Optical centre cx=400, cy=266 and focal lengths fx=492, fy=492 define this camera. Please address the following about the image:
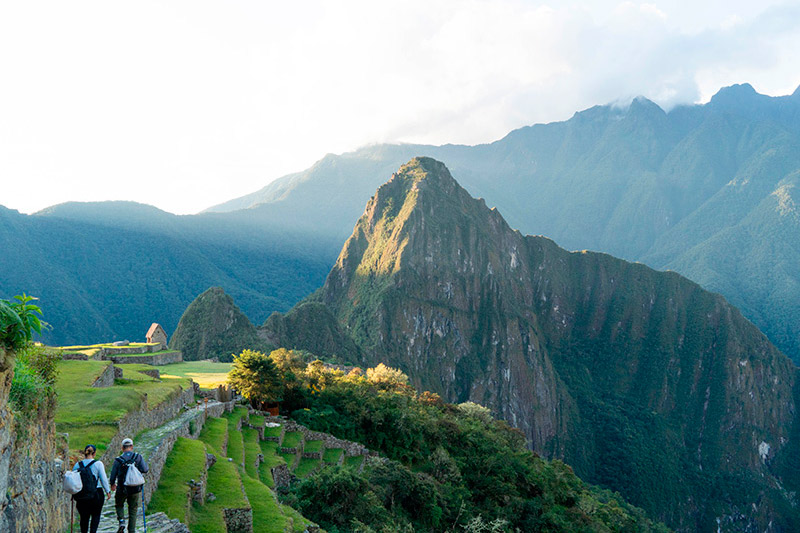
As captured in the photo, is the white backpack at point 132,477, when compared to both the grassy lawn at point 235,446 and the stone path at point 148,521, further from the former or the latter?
the grassy lawn at point 235,446

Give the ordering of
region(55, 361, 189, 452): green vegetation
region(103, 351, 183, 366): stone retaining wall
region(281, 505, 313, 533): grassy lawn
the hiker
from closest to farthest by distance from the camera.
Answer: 1. the hiker
2. region(55, 361, 189, 452): green vegetation
3. region(281, 505, 313, 533): grassy lawn
4. region(103, 351, 183, 366): stone retaining wall

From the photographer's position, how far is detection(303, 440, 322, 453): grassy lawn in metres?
25.7

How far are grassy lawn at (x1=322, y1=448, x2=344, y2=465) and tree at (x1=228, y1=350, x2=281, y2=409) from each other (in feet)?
17.1

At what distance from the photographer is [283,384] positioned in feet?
99.6

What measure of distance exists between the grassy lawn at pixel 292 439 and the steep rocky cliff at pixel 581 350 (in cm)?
7518

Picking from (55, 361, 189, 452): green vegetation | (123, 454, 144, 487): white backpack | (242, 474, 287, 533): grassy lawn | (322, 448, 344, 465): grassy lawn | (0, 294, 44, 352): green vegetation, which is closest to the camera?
(0, 294, 44, 352): green vegetation

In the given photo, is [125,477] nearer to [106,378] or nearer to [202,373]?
[106,378]

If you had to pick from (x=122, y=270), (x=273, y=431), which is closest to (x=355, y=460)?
(x=273, y=431)

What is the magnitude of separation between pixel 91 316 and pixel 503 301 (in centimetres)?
9799

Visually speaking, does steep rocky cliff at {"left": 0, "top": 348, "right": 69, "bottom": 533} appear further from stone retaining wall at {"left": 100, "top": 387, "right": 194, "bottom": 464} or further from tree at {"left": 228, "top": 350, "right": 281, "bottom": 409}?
tree at {"left": 228, "top": 350, "right": 281, "bottom": 409}

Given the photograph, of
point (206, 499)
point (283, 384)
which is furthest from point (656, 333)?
point (206, 499)

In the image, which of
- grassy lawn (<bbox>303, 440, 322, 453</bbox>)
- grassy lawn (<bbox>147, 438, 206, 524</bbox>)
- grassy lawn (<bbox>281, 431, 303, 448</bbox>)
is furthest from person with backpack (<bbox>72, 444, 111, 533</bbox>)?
grassy lawn (<bbox>303, 440, 322, 453</bbox>)

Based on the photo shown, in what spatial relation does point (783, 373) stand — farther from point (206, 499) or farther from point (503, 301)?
point (206, 499)

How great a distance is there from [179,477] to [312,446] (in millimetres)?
13742
